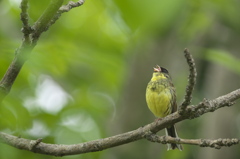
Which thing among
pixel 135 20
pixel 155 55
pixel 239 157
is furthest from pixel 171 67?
pixel 135 20

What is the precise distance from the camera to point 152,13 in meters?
1.49

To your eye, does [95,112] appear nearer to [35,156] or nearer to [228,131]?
[228,131]

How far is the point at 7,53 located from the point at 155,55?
4.65 m

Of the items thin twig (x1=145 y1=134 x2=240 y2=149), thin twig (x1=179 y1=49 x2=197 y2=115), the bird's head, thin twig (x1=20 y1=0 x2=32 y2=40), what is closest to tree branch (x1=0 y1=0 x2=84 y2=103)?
thin twig (x1=20 y1=0 x2=32 y2=40)

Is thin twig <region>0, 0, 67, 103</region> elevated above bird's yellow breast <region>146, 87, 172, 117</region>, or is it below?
below

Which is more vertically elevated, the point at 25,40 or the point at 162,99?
the point at 162,99

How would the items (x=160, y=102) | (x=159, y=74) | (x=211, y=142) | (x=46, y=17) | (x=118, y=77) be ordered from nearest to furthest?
1. (x=46, y=17)
2. (x=211, y=142)
3. (x=160, y=102)
4. (x=159, y=74)
5. (x=118, y=77)

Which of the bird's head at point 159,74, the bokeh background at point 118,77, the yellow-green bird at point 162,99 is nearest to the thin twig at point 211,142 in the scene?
the bokeh background at point 118,77

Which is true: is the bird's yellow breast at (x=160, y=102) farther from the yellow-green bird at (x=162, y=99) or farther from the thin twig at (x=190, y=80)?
the thin twig at (x=190, y=80)

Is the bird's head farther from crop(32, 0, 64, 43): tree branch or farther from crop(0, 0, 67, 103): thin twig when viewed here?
crop(32, 0, 64, 43): tree branch

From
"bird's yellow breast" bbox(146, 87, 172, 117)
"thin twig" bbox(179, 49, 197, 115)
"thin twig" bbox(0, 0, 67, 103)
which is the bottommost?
"thin twig" bbox(0, 0, 67, 103)

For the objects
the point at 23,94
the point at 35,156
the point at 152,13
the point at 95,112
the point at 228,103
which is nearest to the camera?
the point at 152,13

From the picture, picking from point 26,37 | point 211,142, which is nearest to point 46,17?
point 26,37

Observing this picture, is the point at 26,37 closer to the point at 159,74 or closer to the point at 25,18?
the point at 25,18
